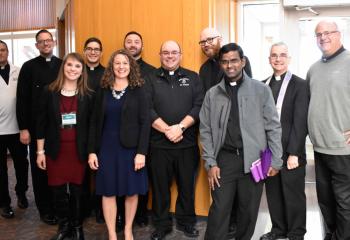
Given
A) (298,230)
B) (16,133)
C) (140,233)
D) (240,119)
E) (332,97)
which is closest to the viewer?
(240,119)

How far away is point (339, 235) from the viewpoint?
2.95 metres

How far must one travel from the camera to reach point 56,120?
118 inches

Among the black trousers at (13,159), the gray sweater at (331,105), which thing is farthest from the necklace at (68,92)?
the gray sweater at (331,105)

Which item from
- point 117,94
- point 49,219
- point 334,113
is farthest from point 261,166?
point 49,219

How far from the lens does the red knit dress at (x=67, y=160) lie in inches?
119

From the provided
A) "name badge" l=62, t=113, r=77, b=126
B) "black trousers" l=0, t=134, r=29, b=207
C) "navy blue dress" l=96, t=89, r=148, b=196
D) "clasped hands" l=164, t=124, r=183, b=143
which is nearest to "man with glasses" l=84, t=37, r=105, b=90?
"name badge" l=62, t=113, r=77, b=126

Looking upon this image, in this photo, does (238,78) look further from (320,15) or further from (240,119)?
(320,15)

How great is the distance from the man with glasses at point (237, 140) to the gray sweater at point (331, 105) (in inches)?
17.2

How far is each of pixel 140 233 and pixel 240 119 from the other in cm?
153

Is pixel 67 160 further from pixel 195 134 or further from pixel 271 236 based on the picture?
pixel 271 236

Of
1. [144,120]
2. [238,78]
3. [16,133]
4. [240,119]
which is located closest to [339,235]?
[240,119]

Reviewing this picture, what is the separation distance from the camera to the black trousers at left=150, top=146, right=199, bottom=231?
3.32 meters

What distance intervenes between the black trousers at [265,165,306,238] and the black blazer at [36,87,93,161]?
1562 millimetres

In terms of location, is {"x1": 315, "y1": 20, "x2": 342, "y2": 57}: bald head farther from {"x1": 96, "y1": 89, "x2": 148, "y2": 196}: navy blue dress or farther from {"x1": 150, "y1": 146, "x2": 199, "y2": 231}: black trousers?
{"x1": 96, "y1": 89, "x2": 148, "y2": 196}: navy blue dress
